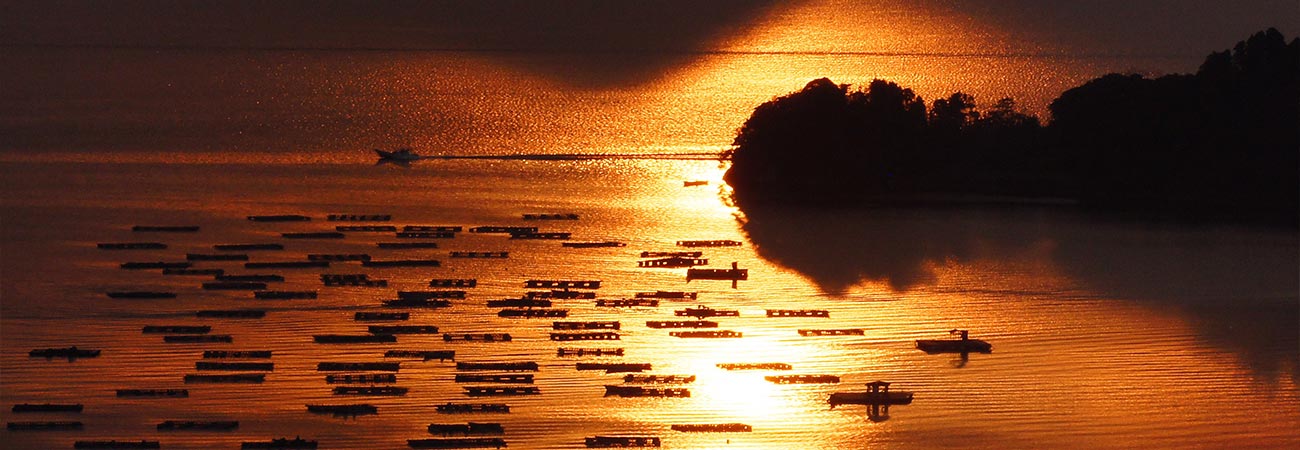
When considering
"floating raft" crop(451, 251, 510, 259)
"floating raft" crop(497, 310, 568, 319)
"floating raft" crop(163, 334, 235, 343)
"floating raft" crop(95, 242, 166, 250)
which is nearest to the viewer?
"floating raft" crop(163, 334, 235, 343)

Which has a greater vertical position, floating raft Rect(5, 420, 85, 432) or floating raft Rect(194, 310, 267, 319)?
floating raft Rect(194, 310, 267, 319)

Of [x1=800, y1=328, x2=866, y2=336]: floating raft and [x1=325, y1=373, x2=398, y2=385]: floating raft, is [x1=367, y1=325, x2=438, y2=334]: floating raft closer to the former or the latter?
[x1=325, y1=373, x2=398, y2=385]: floating raft

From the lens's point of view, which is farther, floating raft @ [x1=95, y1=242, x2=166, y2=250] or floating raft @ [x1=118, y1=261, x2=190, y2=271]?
floating raft @ [x1=95, y1=242, x2=166, y2=250]

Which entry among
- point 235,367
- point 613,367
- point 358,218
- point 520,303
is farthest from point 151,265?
point 613,367

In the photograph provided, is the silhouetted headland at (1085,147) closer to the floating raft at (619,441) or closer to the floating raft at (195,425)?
the floating raft at (619,441)

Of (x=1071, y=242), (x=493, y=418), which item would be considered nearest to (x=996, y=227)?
(x=1071, y=242)

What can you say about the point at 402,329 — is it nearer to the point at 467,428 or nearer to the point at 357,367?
the point at 357,367

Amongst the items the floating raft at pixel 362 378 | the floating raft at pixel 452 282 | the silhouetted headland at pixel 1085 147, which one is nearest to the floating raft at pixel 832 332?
the floating raft at pixel 452 282

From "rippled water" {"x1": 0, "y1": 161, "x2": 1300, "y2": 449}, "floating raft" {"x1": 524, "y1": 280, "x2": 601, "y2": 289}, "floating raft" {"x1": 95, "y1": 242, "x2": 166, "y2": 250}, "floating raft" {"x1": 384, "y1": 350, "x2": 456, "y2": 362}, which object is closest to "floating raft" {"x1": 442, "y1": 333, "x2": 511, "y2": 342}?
"rippled water" {"x1": 0, "y1": 161, "x2": 1300, "y2": 449}
